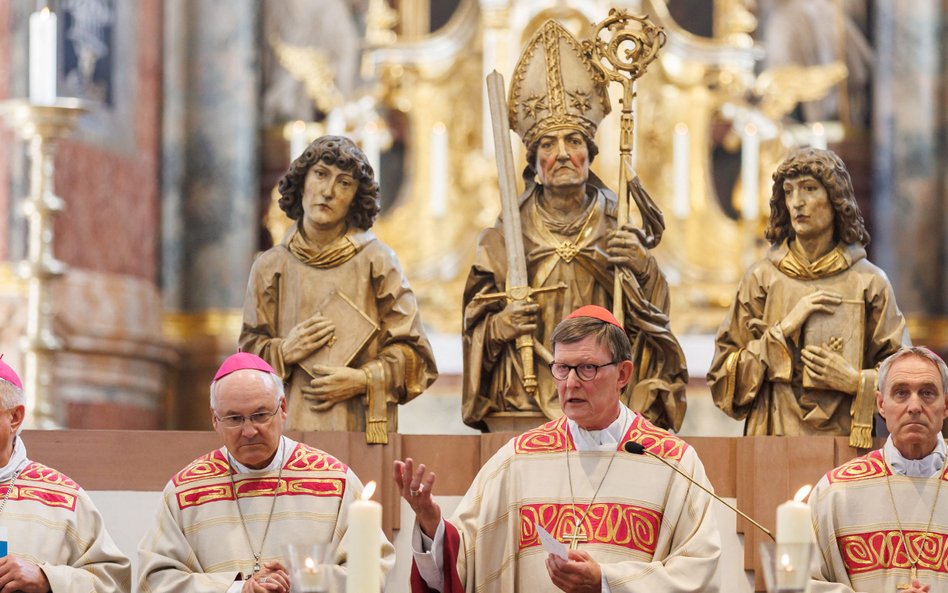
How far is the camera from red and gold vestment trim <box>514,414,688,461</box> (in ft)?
22.6

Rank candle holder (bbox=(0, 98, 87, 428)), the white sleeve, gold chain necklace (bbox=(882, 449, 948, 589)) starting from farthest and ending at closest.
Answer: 1. candle holder (bbox=(0, 98, 87, 428))
2. gold chain necklace (bbox=(882, 449, 948, 589))
3. the white sleeve

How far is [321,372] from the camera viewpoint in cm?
808

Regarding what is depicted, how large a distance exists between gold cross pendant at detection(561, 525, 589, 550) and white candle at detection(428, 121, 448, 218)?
663 cm

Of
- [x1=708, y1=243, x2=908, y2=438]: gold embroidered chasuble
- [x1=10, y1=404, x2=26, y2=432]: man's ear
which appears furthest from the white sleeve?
[x1=708, y1=243, x2=908, y2=438]: gold embroidered chasuble

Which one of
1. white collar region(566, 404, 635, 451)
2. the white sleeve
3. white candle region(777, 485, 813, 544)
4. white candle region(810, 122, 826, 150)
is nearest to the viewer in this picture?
white candle region(777, 485, 813, 544)

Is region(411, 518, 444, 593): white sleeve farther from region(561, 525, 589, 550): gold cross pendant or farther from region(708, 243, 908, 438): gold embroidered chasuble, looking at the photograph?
region(708, 243, 908, 438): gold embroidered chasuble

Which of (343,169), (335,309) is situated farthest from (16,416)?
(343,169)

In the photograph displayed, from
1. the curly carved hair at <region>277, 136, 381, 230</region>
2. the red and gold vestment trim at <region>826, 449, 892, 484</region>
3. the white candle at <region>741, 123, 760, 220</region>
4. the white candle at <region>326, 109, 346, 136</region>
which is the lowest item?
the red and gold vestment trim at <region>826, 449, 892, 484</region>

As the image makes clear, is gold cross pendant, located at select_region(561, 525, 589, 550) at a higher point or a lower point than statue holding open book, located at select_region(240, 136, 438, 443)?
lower

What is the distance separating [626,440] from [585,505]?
0.86 feet

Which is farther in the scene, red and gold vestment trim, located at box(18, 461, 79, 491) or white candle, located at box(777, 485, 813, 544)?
red and gold vestment trim, located at box(18, 461, 79, 491)

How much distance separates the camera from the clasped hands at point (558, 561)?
6287 millimetres

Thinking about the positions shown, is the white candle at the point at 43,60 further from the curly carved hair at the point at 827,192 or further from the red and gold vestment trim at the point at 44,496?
the curly carved hair at the point at 827,192

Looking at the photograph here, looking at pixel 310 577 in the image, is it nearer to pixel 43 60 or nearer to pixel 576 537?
pixel 576 537
